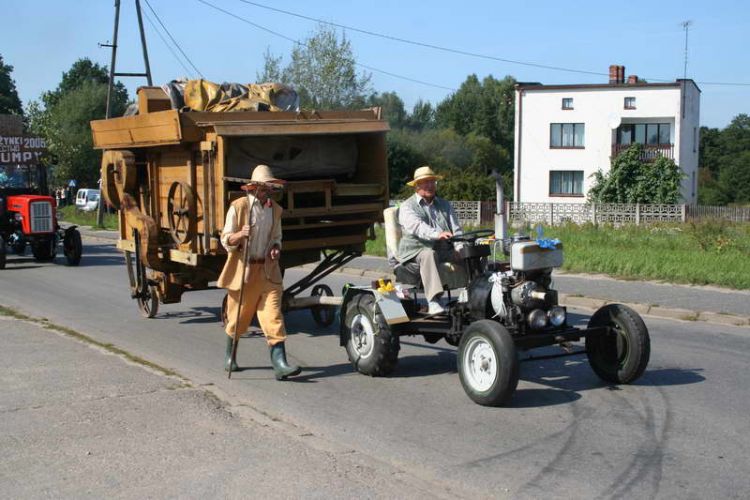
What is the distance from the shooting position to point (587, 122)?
52.6m

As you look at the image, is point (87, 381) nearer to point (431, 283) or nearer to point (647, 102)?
point (431, 283)

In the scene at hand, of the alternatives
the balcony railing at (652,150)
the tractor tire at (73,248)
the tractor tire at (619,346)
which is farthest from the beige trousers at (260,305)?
the balcony railing at (652,150)

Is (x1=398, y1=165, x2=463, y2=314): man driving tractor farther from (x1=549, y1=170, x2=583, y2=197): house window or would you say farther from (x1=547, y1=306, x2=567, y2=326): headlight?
(x1=549, y1=170, x2=583, y2=197): house window

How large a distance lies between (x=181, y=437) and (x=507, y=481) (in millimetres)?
2307

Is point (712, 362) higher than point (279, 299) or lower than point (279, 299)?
lower

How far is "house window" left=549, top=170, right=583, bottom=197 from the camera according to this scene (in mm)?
53312

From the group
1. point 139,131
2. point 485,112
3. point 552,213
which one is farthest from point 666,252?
point 485,112

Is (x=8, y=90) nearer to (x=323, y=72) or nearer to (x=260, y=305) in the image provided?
(x=323, y=72)

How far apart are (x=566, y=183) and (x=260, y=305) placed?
4754 cm

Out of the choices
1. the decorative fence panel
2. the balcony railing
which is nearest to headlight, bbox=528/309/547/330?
the decorative fence panel

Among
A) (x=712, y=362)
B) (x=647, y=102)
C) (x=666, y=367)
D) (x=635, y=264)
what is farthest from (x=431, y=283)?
(x=647, y=102)

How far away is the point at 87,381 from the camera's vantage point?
300 inches

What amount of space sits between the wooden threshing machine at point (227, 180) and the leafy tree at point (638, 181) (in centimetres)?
3646

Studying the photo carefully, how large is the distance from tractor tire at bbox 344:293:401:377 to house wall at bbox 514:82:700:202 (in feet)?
148
